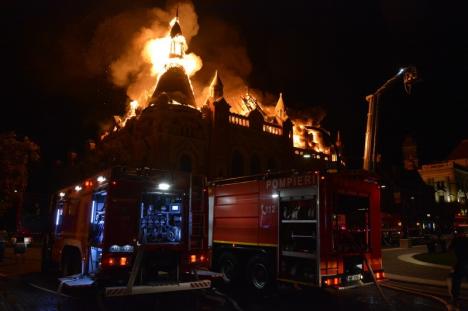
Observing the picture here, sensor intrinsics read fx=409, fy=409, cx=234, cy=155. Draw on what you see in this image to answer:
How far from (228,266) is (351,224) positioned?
4.25m

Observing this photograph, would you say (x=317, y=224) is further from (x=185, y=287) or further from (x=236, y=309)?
(x=185, y=287)

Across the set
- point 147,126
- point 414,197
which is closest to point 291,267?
point 147,126

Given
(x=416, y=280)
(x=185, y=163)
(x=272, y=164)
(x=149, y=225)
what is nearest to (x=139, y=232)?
(x=149, y=225)

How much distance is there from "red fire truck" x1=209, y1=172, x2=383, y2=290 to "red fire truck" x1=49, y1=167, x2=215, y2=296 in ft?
6.19

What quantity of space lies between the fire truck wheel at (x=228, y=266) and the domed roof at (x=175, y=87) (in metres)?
36.8

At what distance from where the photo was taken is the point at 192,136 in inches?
1688

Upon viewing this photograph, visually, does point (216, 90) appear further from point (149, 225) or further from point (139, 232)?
point (139, 232)

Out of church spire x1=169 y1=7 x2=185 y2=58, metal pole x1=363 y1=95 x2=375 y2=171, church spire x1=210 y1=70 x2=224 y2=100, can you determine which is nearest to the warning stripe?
metal pole x1=363 y1=95 x2=375 y2=171

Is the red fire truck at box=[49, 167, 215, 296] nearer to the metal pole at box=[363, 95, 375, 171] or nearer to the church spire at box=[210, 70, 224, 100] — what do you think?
the metal pole at box=[363, 95, 375, 171]

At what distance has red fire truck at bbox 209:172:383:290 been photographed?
10242 mm

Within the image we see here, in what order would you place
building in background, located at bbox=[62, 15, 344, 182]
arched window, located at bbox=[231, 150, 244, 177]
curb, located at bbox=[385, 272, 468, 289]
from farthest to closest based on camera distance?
arched window, located at bbox=[231, 150, 244, 177], building in background, located at bbox=[62, 15, 344, 182], curb, located at bbox=[385, 272, 468, 289]

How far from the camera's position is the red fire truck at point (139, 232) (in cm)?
927

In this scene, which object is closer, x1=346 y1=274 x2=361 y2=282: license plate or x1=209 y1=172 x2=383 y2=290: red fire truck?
x1=209 y1=172 x2=383 y2=290: red fire truck

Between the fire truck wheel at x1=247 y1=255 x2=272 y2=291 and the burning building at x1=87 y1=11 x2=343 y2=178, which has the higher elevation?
the burning building at x1=87 y1=11 x2=343 y2=178
